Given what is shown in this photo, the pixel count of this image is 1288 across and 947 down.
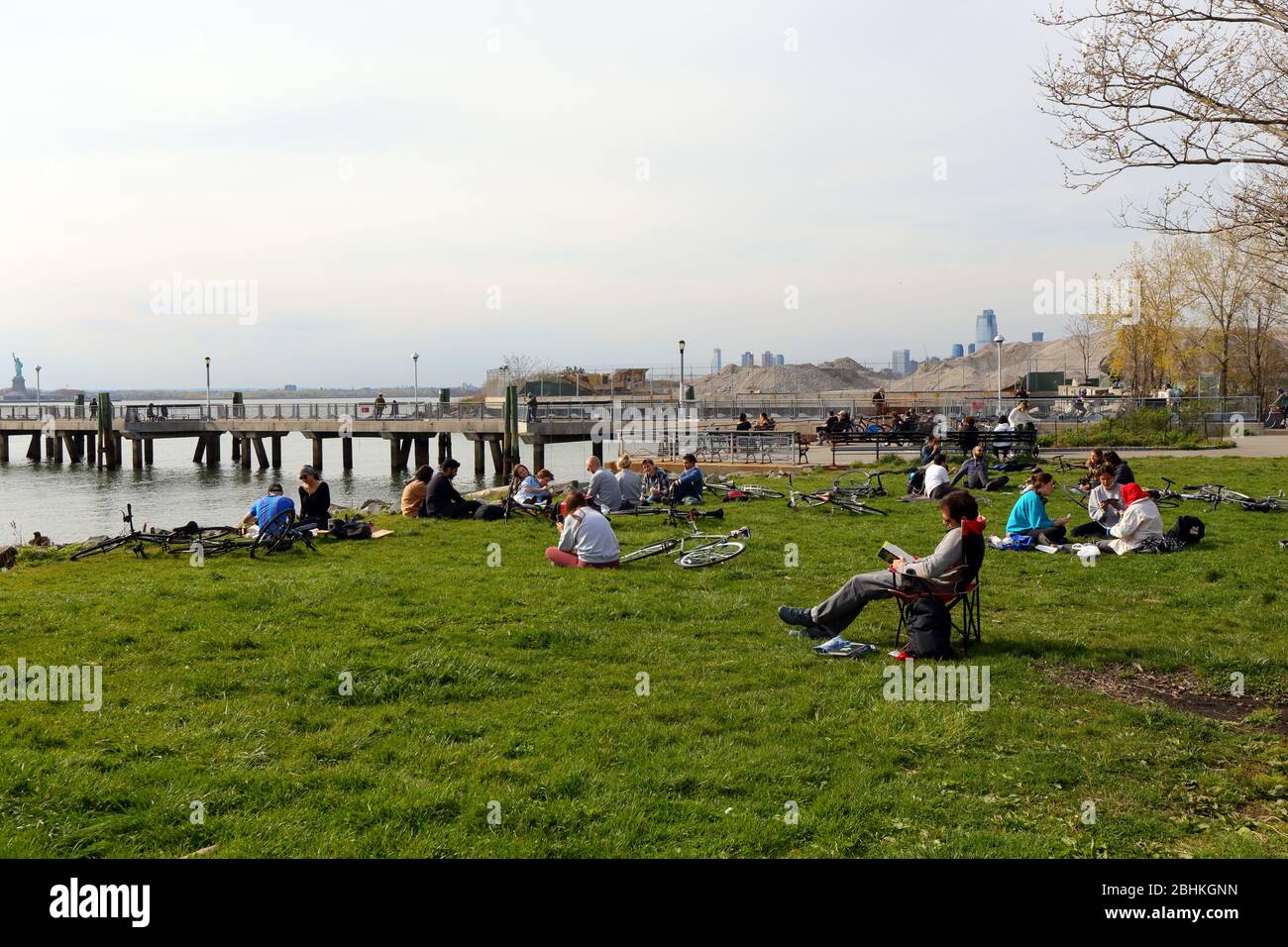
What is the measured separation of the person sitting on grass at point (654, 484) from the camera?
1859cm

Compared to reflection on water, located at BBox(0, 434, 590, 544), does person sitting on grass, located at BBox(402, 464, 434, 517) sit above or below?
above

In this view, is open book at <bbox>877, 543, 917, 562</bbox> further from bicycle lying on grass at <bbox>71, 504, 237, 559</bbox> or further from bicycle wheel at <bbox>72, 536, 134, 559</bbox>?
bicycle wheel at <bbox>72, 536, 134, 559</bbox>

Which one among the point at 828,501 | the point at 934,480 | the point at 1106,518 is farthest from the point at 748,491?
the point at 1106,518

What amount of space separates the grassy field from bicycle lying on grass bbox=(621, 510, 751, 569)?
1.03 meters

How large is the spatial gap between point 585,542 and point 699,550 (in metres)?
1.53

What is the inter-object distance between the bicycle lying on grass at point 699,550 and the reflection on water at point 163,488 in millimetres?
18281

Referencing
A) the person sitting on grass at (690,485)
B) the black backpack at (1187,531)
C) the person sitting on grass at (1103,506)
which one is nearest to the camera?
the black backpack at (1187,531)

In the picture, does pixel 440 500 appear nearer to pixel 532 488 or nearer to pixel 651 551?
pixel 532 488

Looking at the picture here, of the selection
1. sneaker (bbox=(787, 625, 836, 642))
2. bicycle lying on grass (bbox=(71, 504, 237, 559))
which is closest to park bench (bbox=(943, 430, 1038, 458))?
sneaker (bbox=(787, 625, 836, 642))

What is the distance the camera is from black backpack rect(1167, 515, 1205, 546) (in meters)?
13.2

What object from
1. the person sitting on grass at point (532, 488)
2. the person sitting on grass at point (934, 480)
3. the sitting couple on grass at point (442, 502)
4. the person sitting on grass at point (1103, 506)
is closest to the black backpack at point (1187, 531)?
the person sitting on grass at point (1103, 506)

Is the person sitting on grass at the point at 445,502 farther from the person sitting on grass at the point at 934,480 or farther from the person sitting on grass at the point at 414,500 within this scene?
the person sitting on grass at the point at 934,480
